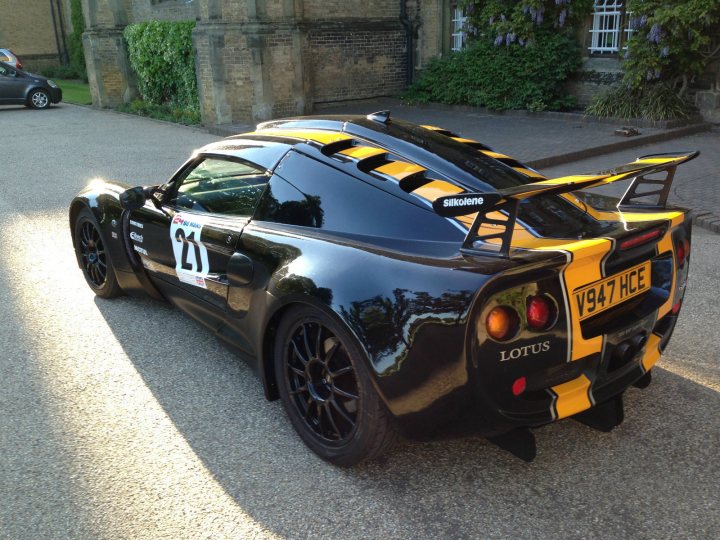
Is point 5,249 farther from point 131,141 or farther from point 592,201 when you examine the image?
point 131,141

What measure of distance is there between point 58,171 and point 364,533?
10.3 meters

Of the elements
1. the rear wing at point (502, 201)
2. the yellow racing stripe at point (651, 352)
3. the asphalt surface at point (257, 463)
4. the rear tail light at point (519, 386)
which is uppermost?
the rear wing at point (502, 201)

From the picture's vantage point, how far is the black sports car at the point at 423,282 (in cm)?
244

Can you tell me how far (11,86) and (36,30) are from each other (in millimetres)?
17800

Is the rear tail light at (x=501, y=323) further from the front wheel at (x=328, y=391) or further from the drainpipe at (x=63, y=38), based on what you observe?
the drainpipe at (x=63, y=38)

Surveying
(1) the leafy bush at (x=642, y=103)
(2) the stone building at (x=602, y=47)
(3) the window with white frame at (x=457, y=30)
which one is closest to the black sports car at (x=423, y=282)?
(1) the leafy bush at (x=642, y=103)

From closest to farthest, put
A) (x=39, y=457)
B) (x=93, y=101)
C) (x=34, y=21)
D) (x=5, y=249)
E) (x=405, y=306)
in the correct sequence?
(x=405, y=306)
(x=39, y=457)
(x=5, y=249)
(x=93, y=101)
(x=34, y=21)

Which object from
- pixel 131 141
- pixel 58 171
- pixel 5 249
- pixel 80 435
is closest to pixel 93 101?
pixel 131 141

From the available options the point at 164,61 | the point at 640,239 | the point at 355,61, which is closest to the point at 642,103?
the point at 355,61

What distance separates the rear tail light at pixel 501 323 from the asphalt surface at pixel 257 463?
0.76 m

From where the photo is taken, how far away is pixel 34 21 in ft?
118

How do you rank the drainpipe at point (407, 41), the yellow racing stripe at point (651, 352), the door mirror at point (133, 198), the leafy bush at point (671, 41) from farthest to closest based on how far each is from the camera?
the drainpipe at point (407, 41), the leafy bush at point (671, 41), the door mirror at point (133, 198), the yellow racing stripe at point (651, 352)

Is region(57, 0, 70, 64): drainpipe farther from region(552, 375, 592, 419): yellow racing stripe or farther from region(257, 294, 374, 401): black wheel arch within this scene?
region(552, 375, 592, 419): yellow racing stripe

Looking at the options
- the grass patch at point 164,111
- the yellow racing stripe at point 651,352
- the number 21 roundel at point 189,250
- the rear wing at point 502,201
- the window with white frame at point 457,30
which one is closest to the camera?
the rear wing at point 502,201
